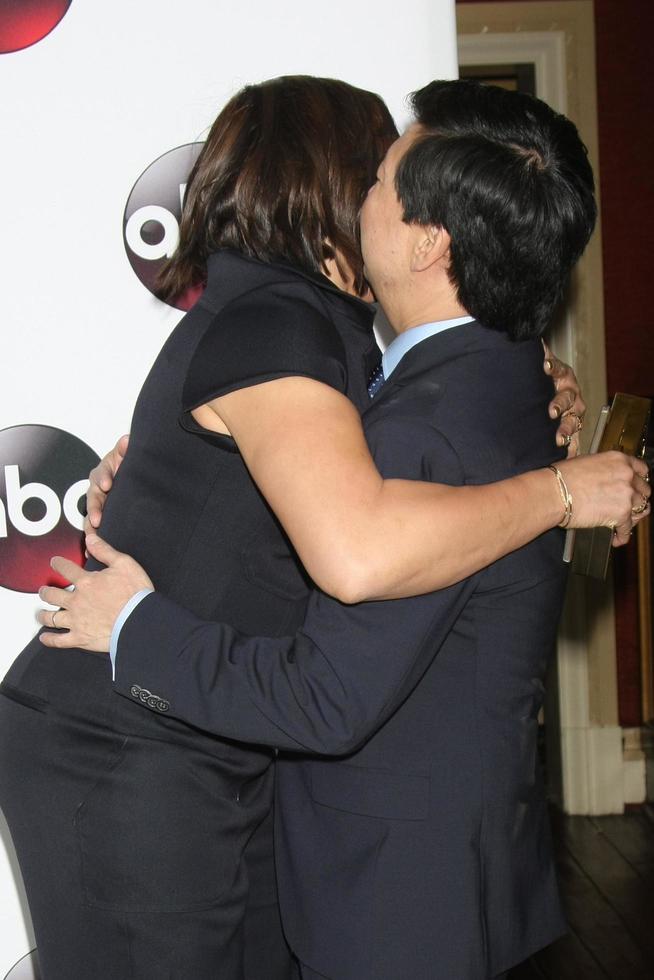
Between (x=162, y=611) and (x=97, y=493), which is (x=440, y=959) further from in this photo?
(x=97, y=493)

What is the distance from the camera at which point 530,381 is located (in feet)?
4.02

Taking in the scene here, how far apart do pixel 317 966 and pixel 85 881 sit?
11.0 inches

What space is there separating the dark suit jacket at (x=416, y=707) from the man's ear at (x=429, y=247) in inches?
3.3

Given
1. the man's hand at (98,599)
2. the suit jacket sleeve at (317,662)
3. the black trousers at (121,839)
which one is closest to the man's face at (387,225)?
the suit jacket sleeve at (317,662)

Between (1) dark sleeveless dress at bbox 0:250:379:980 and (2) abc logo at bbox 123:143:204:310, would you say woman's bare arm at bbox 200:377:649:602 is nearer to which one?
(1) dark sleeveless dress at bbox 0:250:379:980

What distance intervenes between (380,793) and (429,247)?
0.60 m

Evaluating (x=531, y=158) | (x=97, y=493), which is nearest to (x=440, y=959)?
(x=97, y=493)

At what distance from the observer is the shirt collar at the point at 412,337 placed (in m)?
1.21

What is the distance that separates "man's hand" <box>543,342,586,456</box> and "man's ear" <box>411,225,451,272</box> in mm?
203

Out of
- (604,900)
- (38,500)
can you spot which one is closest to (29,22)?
(38,500)

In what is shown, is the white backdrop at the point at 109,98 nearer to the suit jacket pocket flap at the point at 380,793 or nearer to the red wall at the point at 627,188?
the suit jacket pocket flap at the point at 380,793

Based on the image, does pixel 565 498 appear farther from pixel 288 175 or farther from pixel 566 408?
pixel 288 175

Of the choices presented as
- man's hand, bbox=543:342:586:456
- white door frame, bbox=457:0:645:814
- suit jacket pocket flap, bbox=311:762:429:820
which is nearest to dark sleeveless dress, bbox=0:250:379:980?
suit jacket pocket flap, bbox=311:762:429:820

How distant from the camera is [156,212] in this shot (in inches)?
68.7
